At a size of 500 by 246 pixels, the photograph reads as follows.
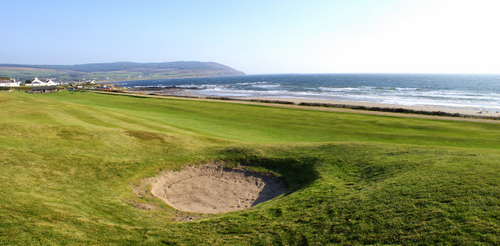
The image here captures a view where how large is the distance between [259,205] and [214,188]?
3.21 m

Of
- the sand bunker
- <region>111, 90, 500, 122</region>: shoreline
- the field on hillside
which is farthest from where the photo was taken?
<region>111, 90, 500, 122</region>: shoreline

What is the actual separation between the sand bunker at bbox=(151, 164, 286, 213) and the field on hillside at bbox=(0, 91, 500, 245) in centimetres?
66

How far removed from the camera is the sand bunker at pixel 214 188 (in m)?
11.3

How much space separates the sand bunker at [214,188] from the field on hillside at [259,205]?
658 millimetres

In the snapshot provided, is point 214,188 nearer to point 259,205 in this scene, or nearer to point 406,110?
point 259,205

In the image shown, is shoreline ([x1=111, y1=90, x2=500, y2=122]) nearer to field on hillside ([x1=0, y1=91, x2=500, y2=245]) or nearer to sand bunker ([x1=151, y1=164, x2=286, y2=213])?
field on hillside ([x1=0, y1=91, x2=500, y2=245])

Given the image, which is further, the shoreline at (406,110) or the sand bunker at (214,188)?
the shoreline at (406,110)

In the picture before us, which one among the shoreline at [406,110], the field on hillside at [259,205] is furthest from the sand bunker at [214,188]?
the shoreline at [406,110]

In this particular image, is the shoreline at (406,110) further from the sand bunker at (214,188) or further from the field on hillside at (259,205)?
the sand bunker at (214,188)

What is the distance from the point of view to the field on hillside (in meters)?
6.66

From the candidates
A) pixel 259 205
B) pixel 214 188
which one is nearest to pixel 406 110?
pixel 214 188

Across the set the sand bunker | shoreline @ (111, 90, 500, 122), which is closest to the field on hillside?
the sand bunker

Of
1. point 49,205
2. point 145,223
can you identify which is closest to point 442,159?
point 145,223

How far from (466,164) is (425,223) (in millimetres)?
5598
